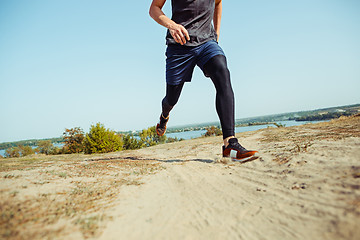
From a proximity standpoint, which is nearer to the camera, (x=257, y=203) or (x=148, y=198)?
(x=257, y=203)

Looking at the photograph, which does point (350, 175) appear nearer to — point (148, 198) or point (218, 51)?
point (148, 198)

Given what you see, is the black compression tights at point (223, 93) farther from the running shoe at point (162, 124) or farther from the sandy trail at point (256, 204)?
the running shoe at point (162, 124)

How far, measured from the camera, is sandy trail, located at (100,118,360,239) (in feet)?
3.15

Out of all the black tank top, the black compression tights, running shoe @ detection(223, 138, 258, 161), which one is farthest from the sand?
the black tank top

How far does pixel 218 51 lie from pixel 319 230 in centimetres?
226

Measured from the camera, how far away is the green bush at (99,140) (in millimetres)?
10883

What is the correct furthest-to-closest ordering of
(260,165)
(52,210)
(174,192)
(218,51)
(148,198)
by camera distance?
(218,51) → (260,165) → (174,192) → (148,198) → (52,210)

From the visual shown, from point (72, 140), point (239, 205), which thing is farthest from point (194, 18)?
point (72, 140)

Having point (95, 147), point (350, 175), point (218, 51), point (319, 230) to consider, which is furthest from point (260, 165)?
point (95, 147)

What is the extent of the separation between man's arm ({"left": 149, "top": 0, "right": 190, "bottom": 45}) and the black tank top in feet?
0.65

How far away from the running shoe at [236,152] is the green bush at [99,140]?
395 inches

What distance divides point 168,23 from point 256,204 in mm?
2334

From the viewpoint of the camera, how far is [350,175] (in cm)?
126

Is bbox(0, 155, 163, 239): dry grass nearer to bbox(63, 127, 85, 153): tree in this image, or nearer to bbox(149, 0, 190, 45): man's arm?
bbox(149, 0, 190, 45): man's arm
